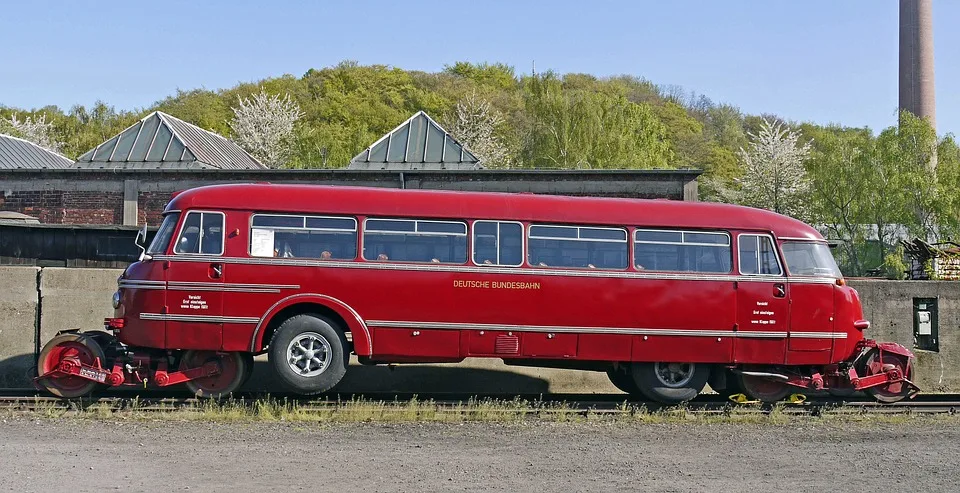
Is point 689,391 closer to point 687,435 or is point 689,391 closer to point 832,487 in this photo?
point 687,435

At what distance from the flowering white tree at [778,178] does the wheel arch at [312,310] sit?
54721mm

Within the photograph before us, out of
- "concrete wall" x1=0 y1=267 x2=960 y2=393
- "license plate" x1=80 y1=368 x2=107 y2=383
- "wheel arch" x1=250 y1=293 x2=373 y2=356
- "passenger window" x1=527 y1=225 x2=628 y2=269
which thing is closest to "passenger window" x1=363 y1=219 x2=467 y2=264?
"wheel arch" x1=250 y1=293 x2=373 y2=356

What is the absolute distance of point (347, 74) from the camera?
114 metres

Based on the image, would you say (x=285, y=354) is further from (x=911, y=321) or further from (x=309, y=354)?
(x=911, y=321)

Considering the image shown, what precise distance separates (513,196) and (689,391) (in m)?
3.66

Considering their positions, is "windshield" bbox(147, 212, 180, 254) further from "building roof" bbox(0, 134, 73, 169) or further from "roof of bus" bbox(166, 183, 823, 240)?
"building roof" bbox(0, 134, 73, 169)

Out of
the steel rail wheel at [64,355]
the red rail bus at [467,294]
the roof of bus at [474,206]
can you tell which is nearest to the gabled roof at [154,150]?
the steel rail wheel at [64,355]

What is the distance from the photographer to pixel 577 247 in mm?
12719

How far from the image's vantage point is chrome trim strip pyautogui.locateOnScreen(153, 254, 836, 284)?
12.1 meters

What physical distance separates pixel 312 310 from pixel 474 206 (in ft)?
8.37

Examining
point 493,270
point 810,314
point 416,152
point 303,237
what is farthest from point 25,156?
point 810,314

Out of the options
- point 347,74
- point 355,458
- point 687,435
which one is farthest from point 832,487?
point 347,74

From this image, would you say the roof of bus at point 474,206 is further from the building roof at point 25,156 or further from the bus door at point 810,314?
the building roof at point 25,156

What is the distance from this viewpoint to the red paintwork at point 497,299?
12047mm
